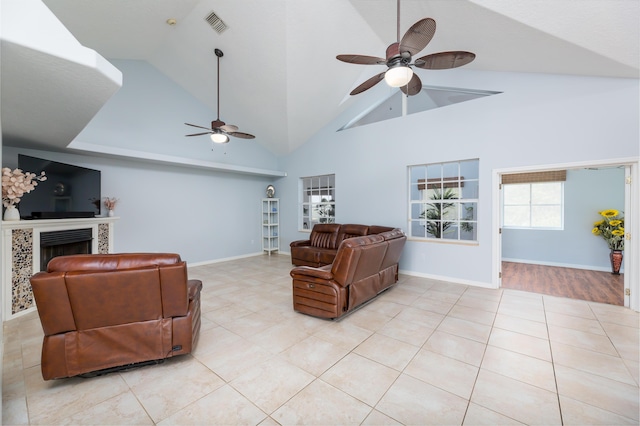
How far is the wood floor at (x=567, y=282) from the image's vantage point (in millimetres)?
3889

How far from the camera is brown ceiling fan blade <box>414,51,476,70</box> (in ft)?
7.72

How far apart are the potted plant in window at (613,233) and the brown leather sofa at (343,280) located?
15.9 feet

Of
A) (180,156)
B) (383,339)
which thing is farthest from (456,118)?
(180,156)

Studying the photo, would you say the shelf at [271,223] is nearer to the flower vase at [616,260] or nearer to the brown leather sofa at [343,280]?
the brown leather sofa at [343,280]

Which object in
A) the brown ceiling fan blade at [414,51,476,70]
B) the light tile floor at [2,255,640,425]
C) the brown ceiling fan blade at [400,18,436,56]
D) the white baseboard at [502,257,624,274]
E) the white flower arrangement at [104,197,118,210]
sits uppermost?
the brown ceiling fan blade at [400,18,436,56]

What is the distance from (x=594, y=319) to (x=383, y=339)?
270 cm

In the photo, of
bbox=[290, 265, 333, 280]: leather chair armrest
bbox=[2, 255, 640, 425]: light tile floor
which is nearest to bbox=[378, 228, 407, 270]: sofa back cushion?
bbox=[2, 255, 640, 425]: light tile floor

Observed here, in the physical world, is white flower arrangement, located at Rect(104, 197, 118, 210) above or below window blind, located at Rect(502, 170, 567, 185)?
below

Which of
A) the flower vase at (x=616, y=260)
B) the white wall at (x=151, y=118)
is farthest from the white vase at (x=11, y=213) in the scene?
the flower vase at (x=616, y=260)

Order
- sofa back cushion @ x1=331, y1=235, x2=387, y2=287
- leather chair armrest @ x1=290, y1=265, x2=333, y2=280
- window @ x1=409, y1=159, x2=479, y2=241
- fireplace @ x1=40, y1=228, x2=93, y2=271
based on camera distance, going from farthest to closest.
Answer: window @ x1=409, y1=159, x2=479, y2=241 < fireplace @ x1=40, y1=228, x2=93, y2=271 < leather chair armrest @ x1=290, y1=265, x2=333, y2=280 < sofa back cushion @ x1=331, y1=235, x2=387, y2=287

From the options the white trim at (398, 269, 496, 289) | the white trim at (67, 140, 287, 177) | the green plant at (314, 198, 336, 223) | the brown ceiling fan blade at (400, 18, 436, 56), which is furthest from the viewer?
the green plant at (314, 198, 336, 223)

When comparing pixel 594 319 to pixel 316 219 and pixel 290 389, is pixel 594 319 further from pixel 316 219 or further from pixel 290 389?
pixel 316 219

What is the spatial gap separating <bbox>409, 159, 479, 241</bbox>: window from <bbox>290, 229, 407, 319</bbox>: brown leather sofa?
198 centimetres

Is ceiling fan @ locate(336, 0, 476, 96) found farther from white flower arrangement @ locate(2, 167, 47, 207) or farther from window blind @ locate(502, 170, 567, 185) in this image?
window blind @ locate(502, 170, 567, 185)
